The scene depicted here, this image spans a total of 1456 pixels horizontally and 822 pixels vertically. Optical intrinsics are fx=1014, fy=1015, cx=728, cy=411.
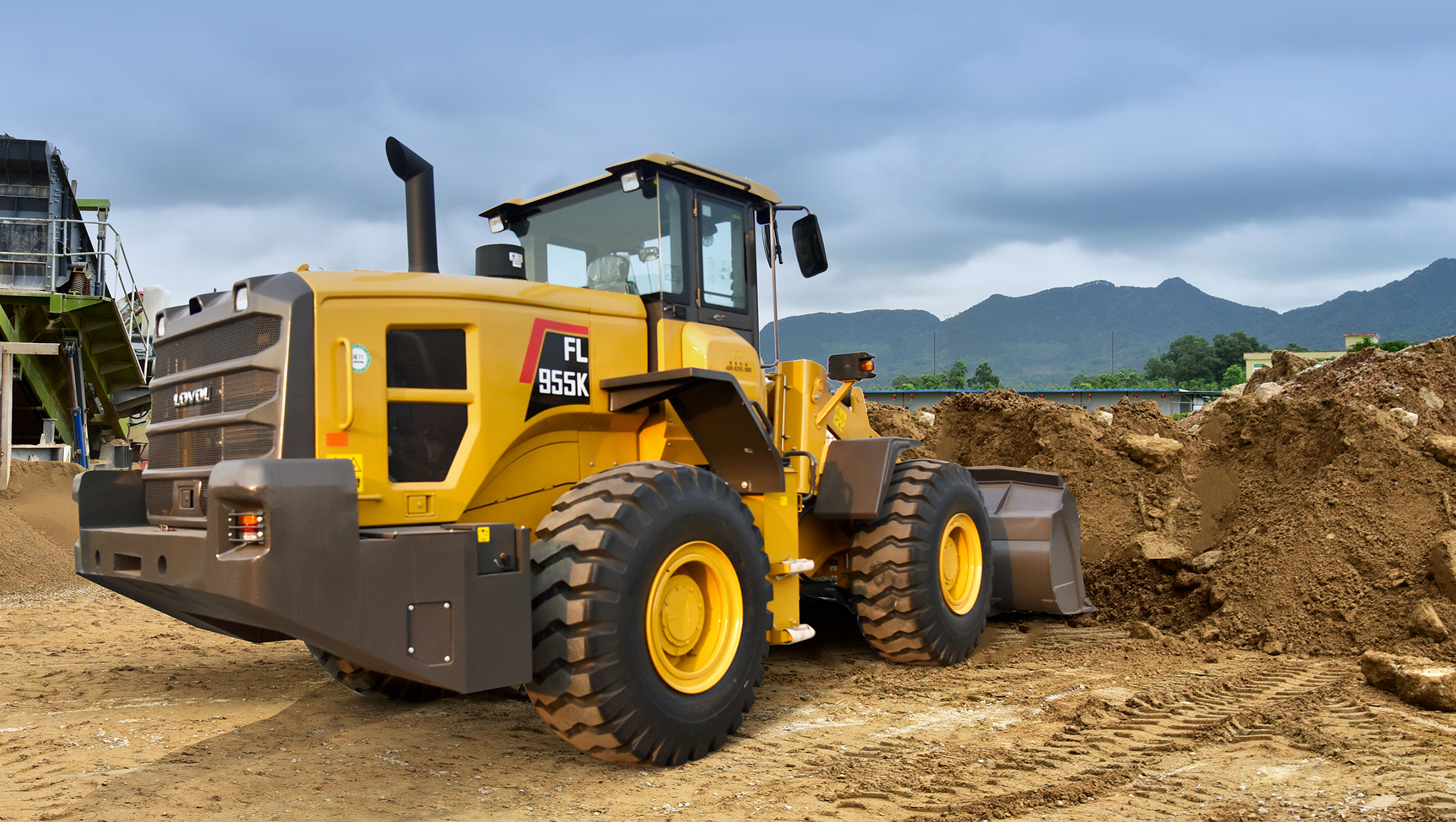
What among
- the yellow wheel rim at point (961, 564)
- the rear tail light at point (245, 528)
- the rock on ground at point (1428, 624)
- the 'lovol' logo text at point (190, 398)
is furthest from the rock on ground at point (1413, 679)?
the 'lovol' logo text at point (190, 398)

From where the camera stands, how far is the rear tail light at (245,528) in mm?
3680

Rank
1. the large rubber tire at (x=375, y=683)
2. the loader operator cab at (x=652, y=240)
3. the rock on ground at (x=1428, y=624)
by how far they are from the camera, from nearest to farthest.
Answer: the loader operator cab at (x=652, y=240) → the large rubber tire at (x=375, y=683) → the rock on ground at (x=1428, y=624)

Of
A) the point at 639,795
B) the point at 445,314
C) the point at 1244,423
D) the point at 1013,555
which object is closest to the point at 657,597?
the point at 639,795

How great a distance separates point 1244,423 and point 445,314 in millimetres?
7830

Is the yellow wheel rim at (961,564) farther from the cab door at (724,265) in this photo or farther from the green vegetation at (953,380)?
the green vegetation at (953,380)

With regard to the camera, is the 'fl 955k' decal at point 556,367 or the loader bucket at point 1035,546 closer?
the 'fl 955k' decal at point 556,367

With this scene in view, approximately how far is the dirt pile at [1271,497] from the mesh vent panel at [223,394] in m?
6.10

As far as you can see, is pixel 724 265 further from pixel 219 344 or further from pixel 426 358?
pixel 219 344

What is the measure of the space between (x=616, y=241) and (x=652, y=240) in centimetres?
25

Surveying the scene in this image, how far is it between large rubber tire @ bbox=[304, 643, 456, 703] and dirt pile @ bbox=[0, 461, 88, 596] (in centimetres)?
614

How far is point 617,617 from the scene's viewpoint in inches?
161

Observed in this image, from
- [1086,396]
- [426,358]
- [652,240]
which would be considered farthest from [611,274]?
[1086,396]

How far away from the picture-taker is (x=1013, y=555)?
7551 mm

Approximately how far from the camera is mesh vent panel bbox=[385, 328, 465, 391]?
4285 millimetres
